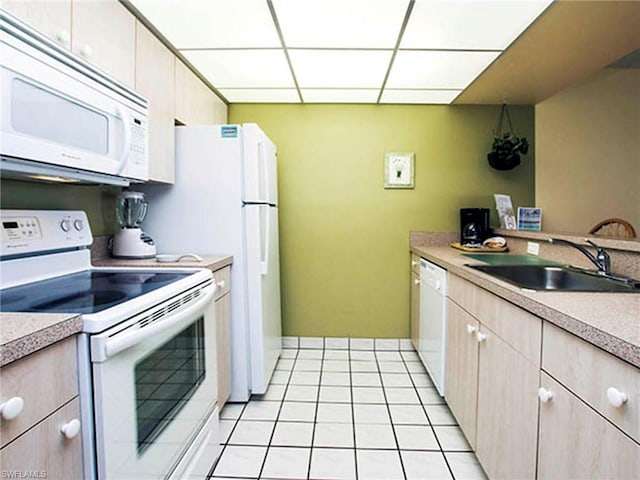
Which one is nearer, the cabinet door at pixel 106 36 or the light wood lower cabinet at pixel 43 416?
the light wood lower cabinet at pixel 43 416

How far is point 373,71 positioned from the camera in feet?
7.63

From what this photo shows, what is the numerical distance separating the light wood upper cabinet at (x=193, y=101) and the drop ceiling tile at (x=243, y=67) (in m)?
0.08

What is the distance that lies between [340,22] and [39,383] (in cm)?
185

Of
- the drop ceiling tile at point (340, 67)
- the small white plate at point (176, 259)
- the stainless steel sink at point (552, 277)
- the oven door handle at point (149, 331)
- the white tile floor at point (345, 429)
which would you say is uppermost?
the drop ceiling tile at point (340, 67)

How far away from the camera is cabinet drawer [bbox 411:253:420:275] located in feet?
9.04

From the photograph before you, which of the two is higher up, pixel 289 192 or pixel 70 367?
pixel 289 192

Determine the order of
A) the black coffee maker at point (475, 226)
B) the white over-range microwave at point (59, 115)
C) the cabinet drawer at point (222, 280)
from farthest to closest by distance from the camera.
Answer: the black coffee maker at point (475, 226) → the cabinet drawer at point (222, 280) → the white over-range microwave at point (59, 115)

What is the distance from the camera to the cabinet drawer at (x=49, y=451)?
66 centimetres

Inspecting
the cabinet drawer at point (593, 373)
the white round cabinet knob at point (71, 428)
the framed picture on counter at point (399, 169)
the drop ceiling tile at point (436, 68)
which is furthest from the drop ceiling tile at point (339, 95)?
the white round cabinet knob at point (71, 428)

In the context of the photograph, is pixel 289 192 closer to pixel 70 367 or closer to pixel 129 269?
pixel 129 269

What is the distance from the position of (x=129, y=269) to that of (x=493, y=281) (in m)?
1.54

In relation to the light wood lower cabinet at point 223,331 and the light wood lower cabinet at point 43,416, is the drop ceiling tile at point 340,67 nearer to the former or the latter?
the light wood lower cabinet at point 223,331

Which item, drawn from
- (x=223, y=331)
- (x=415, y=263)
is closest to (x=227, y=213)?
(x=223, y=331)

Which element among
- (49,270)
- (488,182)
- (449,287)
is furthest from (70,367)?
(488,182)
